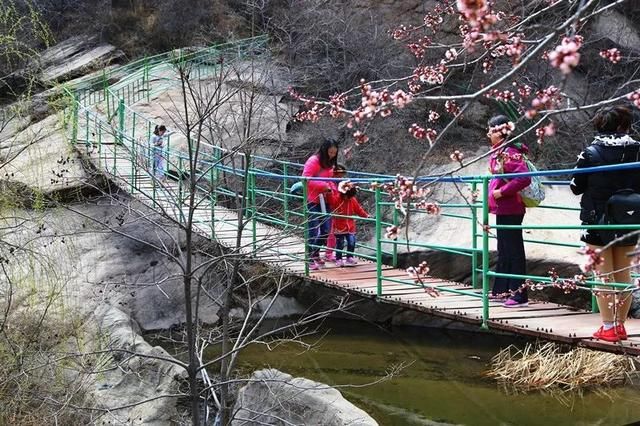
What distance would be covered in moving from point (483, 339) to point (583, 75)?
18.8 ft

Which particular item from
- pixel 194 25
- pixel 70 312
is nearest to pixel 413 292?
pixel 70 312

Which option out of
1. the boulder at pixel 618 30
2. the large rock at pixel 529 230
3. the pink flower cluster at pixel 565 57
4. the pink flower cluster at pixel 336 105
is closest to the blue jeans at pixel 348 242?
the large rock at pixel 529 230

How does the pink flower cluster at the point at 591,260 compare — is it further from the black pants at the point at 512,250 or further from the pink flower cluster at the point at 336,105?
the black pants at the point at 512,250

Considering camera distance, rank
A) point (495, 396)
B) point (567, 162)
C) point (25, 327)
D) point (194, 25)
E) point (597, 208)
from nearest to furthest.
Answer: point (597, 208), point (25, 327), point (495, 396), point (567, 162), point (194, 25)

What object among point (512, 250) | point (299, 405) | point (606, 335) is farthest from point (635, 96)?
point (299, 405)

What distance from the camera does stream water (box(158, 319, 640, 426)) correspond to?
650 centimetres

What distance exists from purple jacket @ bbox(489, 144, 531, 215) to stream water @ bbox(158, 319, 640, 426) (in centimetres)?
214

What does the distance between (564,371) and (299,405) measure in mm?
3194

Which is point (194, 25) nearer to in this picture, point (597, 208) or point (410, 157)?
point (410, 157)

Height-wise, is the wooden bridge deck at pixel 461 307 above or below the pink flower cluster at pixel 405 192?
below

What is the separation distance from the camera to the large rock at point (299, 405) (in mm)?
5094

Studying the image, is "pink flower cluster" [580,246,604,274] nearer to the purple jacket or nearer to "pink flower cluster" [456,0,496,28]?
"pink flower cluster" [456,0,496,28]

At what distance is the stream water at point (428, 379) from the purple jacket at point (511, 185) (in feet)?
7.01

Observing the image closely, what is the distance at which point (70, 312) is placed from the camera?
21.4 feet
